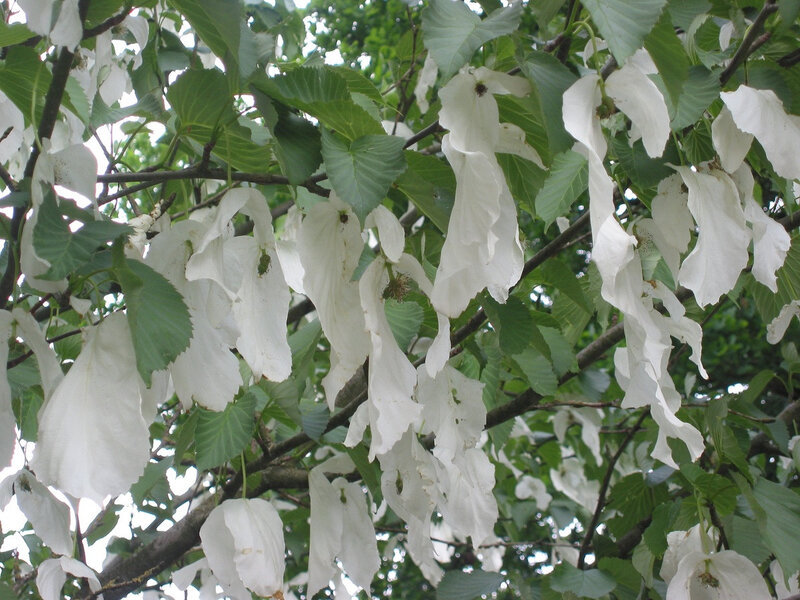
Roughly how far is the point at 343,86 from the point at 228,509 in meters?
0.42

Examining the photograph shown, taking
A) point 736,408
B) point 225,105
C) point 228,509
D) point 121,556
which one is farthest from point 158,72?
point 736,408

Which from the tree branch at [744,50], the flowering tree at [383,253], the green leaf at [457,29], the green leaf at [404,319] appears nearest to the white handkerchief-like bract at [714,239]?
the flowering tree at [383,253]

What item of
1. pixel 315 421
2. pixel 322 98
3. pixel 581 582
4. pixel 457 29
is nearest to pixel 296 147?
pixel 322 98

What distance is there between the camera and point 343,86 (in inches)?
26.7

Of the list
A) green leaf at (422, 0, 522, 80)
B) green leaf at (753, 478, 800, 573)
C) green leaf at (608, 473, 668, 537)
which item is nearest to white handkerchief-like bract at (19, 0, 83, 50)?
green leaf at (422, 0, 522, 80)

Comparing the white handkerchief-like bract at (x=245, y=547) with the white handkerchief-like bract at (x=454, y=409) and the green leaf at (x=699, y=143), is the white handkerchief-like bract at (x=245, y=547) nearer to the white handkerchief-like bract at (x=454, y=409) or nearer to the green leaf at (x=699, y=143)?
the white handkerchief-like bract at (x=454, y=409)

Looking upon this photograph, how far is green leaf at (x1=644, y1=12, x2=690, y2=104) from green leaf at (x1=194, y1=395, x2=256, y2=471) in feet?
1.79

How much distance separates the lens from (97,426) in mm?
553

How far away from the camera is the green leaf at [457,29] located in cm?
55

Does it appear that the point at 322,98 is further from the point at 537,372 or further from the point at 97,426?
the point at 537,372

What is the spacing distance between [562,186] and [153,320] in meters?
0.49

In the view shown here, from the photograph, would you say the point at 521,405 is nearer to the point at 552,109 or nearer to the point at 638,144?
the point at 638,144

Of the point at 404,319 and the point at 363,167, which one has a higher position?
the point at 363,167

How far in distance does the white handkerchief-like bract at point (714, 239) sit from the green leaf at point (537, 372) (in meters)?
0.44
